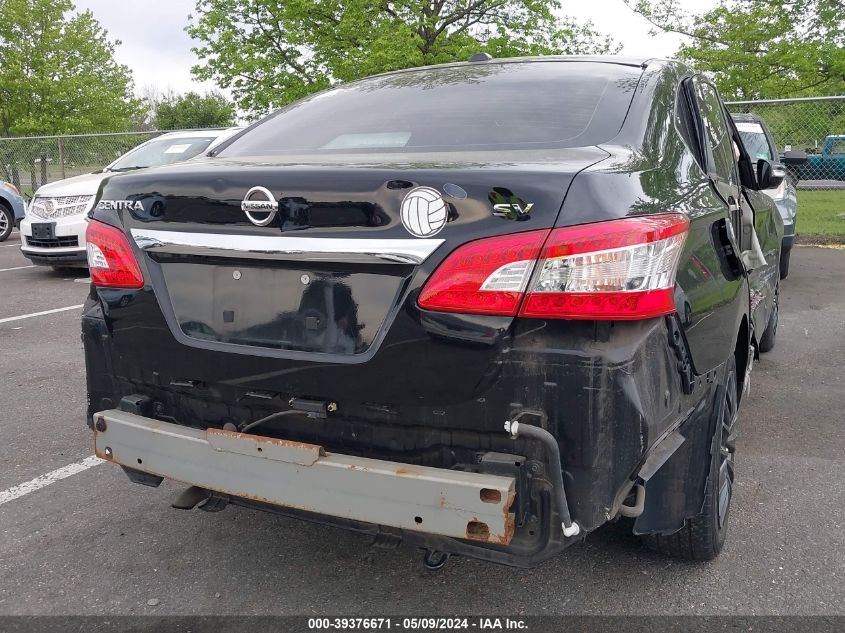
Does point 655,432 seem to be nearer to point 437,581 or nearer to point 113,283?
point 437,581

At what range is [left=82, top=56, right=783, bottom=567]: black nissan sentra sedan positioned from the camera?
1949 mm

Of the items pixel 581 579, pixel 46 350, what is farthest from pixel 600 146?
pixel 46 350

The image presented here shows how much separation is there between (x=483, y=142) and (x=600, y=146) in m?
0.37

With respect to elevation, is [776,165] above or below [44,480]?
above

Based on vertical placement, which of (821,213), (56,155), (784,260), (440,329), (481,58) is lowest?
(784,260)

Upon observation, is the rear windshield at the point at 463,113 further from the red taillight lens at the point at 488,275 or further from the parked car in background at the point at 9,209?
the parked car in background at the point at 9,209

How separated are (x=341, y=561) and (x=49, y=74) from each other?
1018 inches

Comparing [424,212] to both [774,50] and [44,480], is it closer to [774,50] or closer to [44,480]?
[44,480]

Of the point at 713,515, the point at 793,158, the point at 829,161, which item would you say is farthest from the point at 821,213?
the point at 713,515

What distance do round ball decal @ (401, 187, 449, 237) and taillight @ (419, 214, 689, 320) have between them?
0.10 m

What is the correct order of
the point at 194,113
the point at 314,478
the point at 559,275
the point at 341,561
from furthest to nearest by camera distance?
1. the point at 194,113
2. the point at 341,561
3. the point at 314,478
4. the point at 559,275

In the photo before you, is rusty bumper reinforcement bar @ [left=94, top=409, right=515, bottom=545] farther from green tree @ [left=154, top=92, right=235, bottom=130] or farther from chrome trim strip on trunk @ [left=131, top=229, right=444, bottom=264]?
green tree @ [left=154, top=92, right=235, bottom=130]

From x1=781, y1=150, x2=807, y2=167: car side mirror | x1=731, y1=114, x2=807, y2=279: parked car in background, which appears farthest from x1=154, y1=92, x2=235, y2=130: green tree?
x1=781, y1=150, x2=807, y2=167: car side mirror

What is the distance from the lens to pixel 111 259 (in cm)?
250
